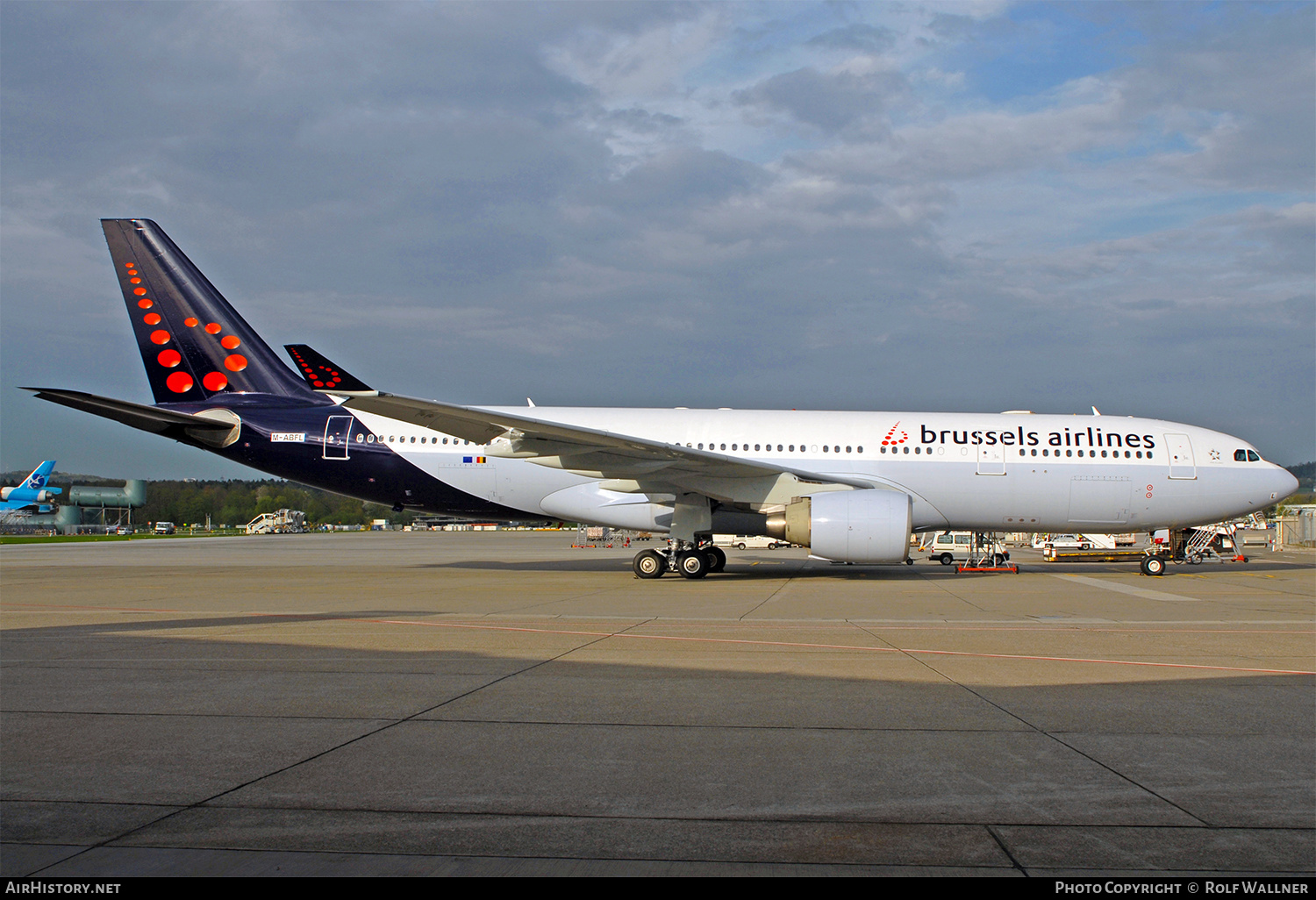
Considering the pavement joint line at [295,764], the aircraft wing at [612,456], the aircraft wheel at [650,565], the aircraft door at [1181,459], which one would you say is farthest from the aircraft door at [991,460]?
the pavement joint line at [295,764]

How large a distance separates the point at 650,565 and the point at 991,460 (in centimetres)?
771

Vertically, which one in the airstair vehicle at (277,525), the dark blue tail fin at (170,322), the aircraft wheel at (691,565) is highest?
the dark blue tail fin at (170,322)

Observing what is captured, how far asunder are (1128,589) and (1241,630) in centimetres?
615

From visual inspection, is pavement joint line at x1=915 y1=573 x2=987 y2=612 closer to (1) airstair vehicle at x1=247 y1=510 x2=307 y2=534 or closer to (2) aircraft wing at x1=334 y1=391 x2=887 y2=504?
(2) aircraft wing at x1=334 y1=391 x2=887 y2=504

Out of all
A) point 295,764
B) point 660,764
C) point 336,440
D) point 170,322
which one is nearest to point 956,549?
point 336,440

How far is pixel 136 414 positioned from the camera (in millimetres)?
17031

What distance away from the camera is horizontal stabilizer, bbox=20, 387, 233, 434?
50.5 ft

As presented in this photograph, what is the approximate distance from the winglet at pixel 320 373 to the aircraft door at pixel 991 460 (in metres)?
12.7

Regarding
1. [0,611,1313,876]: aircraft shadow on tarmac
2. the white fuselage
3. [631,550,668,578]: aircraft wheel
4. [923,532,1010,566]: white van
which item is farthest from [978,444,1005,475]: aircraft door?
[0,611,1313,876]: aircraft shadow on tarmac

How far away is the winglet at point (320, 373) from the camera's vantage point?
52.3 ft

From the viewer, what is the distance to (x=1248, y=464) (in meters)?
19.2

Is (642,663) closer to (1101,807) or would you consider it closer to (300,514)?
(1101,807)

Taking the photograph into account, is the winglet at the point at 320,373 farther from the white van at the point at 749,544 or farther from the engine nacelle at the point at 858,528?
the white van at the point at 749,544
